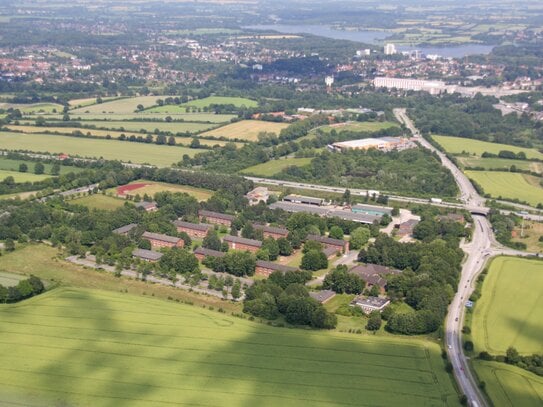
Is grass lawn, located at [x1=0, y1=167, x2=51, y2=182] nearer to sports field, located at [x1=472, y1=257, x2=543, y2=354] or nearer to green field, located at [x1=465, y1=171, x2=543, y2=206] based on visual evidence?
green field, located at [x1=465, y1=171, x2=543, y2=206]

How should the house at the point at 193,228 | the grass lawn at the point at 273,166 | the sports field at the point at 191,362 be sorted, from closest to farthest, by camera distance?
the sports field at the point at 191,362 < the house at the point at 193,228 < the grass lawn at the point at 273,166

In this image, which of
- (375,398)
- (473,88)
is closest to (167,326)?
(375,398)

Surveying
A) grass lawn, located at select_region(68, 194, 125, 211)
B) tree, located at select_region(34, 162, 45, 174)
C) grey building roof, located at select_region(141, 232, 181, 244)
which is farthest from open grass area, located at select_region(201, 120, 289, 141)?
grey building roof, located at select_region(141, 232, 181, 244)

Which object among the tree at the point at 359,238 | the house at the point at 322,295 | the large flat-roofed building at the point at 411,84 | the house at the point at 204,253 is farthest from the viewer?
the large flat-roofed building at the point at 411,84

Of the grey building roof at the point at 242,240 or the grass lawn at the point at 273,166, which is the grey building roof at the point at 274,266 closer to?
the grey building roof at the point at 242,240

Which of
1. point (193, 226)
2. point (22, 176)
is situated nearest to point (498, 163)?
point (193, 226)

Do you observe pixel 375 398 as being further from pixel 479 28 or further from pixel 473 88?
pixel 479 28

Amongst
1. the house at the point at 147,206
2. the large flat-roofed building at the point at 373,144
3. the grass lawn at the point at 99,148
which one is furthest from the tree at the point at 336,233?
the large flat-roofed building at the point at 373,144
